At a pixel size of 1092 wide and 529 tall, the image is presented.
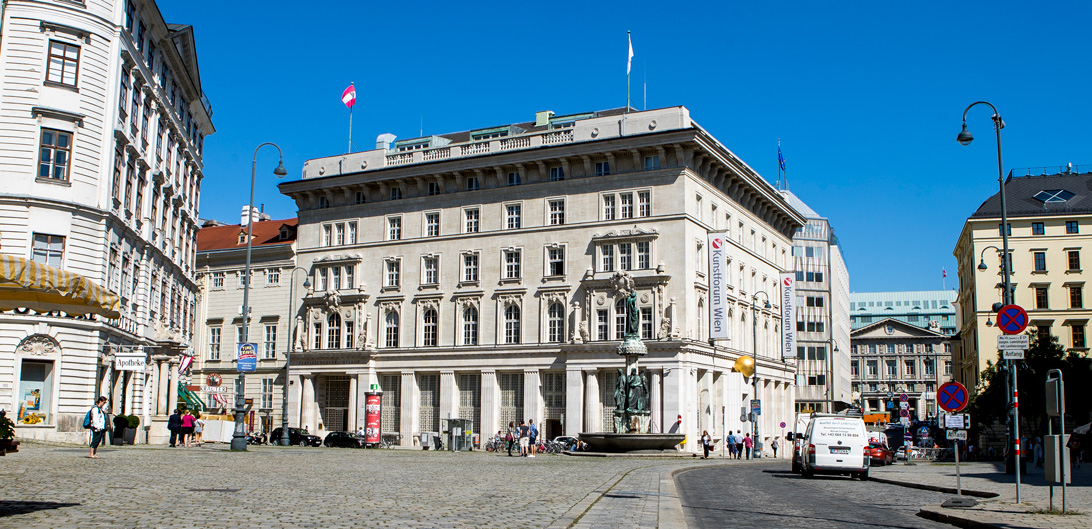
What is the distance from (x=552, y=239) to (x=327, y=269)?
1910 centimetres

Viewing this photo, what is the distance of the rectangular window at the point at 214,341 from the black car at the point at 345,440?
839 inches

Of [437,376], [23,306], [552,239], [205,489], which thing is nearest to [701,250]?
[552,239]

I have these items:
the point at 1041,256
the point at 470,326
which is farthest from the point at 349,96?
the point at 1041,256

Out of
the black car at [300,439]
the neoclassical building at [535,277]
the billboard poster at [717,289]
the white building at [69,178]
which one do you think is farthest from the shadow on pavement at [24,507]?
the black car at [300,439]

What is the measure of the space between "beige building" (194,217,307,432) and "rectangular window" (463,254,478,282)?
1404 cm

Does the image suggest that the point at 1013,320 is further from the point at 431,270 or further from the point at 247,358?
the point at 431,270

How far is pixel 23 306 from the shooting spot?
11438 millimetres

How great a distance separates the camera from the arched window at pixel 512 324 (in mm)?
66812

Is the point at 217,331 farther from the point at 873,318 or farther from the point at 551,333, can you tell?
the point at 873,318

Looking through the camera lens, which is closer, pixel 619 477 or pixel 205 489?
pixel 205 489

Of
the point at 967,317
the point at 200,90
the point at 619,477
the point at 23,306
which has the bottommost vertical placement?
the point at 619,477

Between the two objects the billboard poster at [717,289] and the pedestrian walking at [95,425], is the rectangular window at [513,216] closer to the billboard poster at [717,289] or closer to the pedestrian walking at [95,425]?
A: the billboard poster at [717,289]

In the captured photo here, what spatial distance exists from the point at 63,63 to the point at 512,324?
114ft

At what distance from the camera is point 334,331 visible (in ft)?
244
